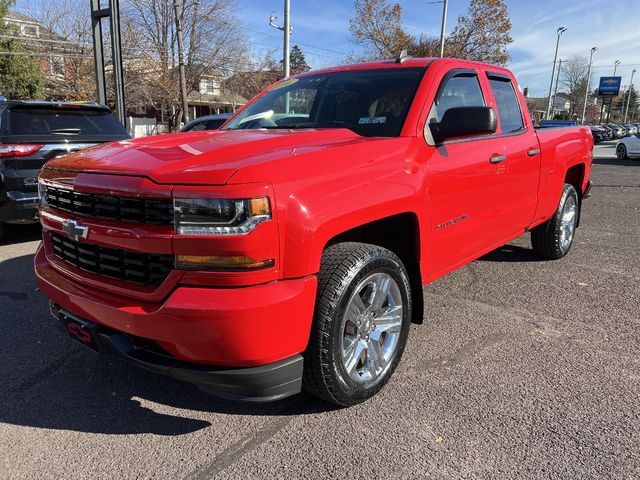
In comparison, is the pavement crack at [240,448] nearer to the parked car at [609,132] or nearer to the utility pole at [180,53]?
the utility pole at [180,53]

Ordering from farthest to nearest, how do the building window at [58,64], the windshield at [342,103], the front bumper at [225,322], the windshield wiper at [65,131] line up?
the building window at [58,64]
the windshield wiper at [65,131]
the windshield at [342,103]
the front bumper at [225,322]

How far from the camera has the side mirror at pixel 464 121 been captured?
2.96 metres

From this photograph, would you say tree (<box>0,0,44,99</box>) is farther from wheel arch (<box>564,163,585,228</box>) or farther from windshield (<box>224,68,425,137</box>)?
wheel arch (<box>564,163,585,228</box>)

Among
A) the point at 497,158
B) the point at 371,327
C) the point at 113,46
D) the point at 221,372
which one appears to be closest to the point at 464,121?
the point at 497,158

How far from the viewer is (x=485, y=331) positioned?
3.67 m

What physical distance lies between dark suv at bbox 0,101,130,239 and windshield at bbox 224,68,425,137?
314cm

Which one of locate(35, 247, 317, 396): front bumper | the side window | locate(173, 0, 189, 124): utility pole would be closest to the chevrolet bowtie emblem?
locate(35, 247, 317, 396): front bumper

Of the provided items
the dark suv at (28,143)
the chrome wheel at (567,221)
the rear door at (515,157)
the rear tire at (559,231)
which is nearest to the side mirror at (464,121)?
the rear door at (515,157)

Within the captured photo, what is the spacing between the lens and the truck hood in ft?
6.97

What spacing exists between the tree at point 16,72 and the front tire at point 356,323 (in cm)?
3420

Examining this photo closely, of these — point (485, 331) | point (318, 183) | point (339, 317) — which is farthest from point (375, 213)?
point (485, 331)

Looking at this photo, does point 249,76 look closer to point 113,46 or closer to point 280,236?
point 113,46

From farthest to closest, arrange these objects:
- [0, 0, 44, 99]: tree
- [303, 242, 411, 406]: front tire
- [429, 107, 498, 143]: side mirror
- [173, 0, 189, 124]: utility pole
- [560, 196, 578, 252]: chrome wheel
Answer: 1. [173, 0, 189, 124]: utility pole
2. [0, 0, 44, 99]: tree
3. [560, 196, 578, 252]: chrome wheel
4. [429, 107, 498, 143]: side mirror
5. [303, 242, 411, 406]: front tire

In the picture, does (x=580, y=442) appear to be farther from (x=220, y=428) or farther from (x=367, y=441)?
(x=220, y=428)
